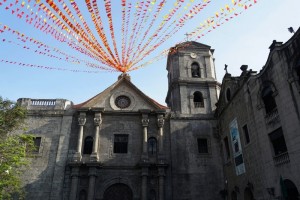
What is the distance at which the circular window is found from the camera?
25.4 metres

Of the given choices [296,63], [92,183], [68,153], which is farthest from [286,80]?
[68,153]

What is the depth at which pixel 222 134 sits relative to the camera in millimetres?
23375

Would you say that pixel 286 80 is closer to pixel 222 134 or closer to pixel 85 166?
pixel 222 134

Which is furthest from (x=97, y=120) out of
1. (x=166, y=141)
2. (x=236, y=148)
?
(x=236, y=148)

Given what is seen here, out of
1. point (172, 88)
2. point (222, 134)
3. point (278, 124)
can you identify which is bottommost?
point (278, 124)

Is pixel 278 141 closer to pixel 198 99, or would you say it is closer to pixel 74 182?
pixel 198 99

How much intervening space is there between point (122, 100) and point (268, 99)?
13.4m

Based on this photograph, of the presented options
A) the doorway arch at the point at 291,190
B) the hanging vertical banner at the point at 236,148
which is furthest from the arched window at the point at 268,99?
the doorway arch at the point at 291,190

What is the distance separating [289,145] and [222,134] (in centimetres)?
917

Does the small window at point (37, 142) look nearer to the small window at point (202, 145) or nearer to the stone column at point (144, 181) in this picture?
the stone column at point (144, 181)

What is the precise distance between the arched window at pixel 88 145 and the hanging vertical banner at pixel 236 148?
1183cm

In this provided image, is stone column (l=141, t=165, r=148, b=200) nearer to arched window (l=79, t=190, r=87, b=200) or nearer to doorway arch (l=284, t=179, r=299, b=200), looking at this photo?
arched window (l=79, t=190, r=87, b=200)

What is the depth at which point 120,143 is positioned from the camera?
23562mm

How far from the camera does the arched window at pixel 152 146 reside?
23.2 meters
